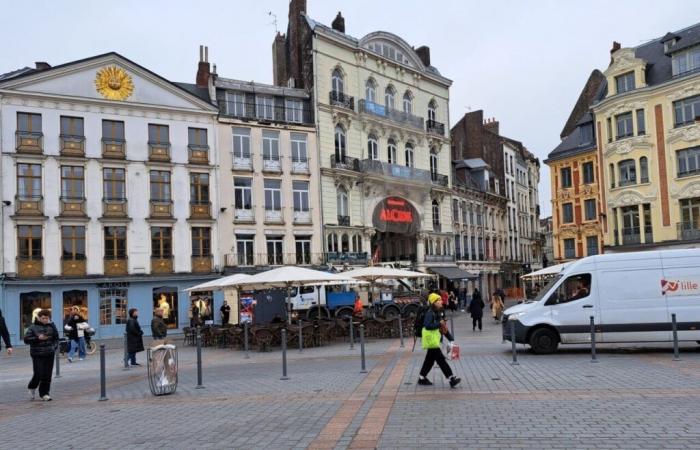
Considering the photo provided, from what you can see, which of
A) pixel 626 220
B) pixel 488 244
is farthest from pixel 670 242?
pixel 488 244

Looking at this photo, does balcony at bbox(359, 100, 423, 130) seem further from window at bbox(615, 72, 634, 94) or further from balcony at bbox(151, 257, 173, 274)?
balcony at bbox(151, 257, 173, 274)

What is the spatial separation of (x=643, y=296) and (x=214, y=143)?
85.8ft

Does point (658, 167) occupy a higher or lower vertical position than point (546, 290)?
higher

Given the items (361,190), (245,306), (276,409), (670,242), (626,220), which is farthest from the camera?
(361,190)

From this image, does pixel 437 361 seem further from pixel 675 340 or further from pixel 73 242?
pixel 73 242

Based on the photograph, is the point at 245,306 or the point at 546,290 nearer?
the point at 546,290

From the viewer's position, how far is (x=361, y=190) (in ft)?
139

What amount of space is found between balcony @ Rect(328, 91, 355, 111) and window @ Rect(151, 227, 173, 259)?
1296 centimetres

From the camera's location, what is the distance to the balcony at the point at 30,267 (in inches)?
1206

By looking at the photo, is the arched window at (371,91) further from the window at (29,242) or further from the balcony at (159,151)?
the window at (29,242)

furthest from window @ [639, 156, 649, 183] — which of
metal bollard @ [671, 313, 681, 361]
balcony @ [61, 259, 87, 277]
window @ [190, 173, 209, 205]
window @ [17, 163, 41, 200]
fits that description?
window @ [17, 163, 41, 200]

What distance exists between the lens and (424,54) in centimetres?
5084

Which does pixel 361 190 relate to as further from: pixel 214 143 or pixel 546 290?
pixel 546 290

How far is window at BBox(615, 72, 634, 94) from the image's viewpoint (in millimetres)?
37781
